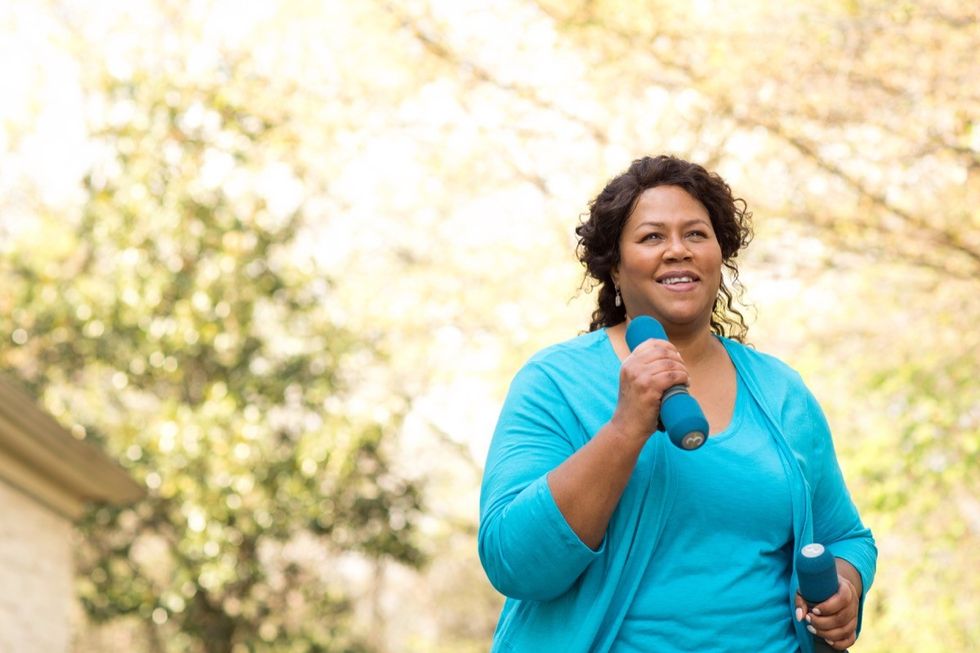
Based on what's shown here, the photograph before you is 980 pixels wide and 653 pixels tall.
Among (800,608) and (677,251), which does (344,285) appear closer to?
(677,251)

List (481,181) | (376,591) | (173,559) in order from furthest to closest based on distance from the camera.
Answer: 1. (376,591)
2. (481,181)
3. (173,559)

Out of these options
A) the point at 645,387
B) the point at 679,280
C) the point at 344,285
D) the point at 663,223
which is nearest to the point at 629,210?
the point at 663,223

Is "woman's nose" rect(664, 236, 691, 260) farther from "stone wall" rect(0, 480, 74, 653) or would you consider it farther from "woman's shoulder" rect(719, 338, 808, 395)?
"stone wall" rect(0, 480, 74, 653)

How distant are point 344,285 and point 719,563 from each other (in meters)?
15.3

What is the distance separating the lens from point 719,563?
8.76 feet

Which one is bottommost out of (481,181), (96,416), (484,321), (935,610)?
(96,416)

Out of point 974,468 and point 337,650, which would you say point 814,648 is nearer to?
point 974,468

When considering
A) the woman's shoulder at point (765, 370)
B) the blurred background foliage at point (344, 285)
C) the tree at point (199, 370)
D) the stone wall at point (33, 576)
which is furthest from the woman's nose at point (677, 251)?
the tree at point (199, 370)

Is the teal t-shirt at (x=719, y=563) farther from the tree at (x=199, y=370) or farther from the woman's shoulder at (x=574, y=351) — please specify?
the tree at (x=199, y=370)

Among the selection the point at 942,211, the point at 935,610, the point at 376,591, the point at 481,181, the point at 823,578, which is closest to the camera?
the point at 823,578

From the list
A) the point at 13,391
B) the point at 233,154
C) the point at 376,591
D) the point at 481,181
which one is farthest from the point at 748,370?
the point at 376,591

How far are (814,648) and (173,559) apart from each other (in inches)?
460

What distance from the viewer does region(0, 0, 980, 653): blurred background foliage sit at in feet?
36.6

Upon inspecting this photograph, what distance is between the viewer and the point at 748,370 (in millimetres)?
3023
